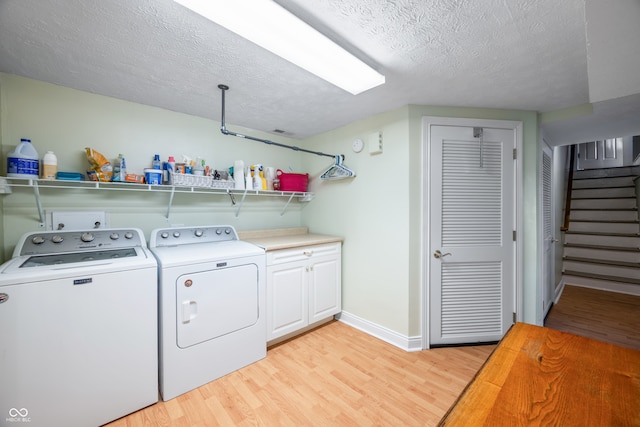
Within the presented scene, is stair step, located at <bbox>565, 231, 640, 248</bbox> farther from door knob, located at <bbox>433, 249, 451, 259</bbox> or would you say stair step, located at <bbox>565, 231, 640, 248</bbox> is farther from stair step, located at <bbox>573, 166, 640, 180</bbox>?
door knob, located at <bbox>433, 249, 451, 259</bbox>

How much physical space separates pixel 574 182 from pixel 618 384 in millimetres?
6224

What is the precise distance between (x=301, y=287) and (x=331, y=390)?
2.88 feet

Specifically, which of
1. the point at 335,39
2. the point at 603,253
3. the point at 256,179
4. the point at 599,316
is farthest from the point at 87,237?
the point at 603,253

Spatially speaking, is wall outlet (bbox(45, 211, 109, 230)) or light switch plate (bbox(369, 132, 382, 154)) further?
light switch plate (bbox(369, 132, 382, 154))

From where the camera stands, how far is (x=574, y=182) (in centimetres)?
491

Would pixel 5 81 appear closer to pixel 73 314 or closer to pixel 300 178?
pixel 73 314

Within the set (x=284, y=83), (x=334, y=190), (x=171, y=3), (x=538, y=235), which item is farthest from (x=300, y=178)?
(x=538, y=235)

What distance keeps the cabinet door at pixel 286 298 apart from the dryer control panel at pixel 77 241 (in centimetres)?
110

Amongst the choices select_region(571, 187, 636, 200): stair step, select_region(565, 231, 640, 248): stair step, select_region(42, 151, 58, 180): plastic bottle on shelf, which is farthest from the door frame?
select_region(571, 187, 636, 200): stair step

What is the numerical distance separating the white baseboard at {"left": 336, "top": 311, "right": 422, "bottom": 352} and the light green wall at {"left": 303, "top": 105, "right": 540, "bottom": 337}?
5cm

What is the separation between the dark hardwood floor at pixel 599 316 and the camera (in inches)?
94.5

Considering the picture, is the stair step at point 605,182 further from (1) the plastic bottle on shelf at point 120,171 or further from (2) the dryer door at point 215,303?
(1) the plastic bottle on shelf at point 120,171

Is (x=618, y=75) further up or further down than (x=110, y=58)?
further down

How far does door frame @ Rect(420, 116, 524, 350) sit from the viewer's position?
215 centimetres
